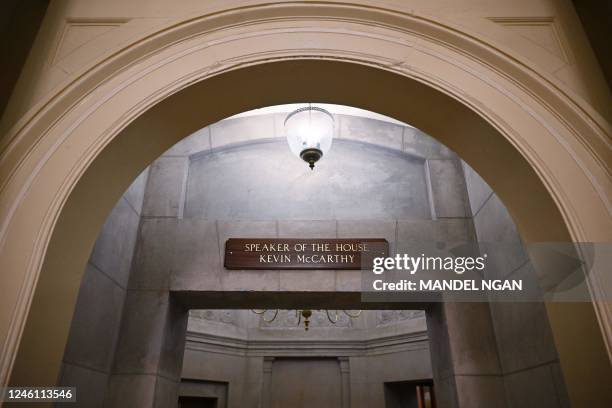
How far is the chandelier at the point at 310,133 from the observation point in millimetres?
3268

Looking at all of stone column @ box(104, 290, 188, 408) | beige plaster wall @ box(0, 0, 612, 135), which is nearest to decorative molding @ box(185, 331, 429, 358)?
stone column @ box(104, 290, 188, 408)

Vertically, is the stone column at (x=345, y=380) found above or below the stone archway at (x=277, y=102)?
below

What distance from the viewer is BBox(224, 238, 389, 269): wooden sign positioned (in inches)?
139

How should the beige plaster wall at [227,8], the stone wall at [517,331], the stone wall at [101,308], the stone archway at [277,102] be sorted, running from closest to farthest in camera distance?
the stone archway at [277,102]
the beige plaster wall at [227,8]
the stone wall at [517,331]
the stone wall at [101,308]

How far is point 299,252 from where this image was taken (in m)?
3.61

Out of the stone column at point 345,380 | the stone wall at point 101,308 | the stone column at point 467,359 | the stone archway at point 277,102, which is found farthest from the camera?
the stone column at point 345,380

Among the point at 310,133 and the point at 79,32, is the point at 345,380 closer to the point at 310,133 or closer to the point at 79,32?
the point at 310,133

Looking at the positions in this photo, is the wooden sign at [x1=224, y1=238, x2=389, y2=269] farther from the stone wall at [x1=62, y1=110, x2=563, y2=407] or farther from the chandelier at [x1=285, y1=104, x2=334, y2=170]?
the chandelier at [x1=285, y1=104, x2=334, y2=170]

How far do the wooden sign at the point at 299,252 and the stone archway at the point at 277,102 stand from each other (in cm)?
160

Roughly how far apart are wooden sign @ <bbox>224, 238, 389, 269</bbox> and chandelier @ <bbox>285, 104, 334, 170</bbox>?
2.55 feet

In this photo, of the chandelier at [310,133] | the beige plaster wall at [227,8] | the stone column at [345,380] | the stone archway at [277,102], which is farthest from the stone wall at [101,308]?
the stone column at [345,380]

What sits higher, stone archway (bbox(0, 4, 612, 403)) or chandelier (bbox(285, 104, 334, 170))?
chandelier (bbox(285, 104, 334, 170))

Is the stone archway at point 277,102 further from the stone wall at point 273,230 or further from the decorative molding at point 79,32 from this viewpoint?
the stone wall at point 273,230

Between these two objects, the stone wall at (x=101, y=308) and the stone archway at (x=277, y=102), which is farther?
the stone wall at (x=101, y=308)
